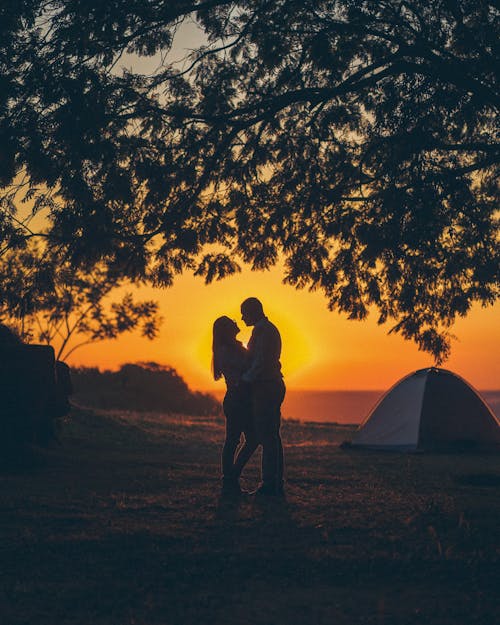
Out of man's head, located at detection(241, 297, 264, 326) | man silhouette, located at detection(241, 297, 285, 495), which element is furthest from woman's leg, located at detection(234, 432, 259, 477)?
man's head, located at detection(241, 297, 264, 326)

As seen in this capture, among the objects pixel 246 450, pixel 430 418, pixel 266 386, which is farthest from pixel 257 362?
pixel 430 418

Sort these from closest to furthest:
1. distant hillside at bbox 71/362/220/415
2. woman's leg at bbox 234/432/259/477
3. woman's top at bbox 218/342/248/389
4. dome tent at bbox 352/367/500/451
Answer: woman's top at bbox 218/342/248/389
woman's leg at bbox 234/432/259/477
dome tent at bbox 352/367/500/451
distant hillside at bbox 71/362/220/415

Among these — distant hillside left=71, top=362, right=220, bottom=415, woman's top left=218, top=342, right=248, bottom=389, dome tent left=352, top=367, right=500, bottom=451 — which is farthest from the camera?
distant hillside left=71, top=362, right=220, bottom=415

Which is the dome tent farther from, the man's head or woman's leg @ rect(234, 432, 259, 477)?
the man's head

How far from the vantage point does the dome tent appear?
17953mm

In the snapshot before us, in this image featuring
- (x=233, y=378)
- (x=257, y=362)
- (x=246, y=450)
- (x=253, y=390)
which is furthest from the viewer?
(x=246, y=450)

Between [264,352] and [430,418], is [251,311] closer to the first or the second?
[264,352]

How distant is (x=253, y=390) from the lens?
980 cm

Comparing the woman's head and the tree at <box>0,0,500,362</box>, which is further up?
the tree at <box>0,0,500,362</box>

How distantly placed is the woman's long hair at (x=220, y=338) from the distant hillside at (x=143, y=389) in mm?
29139

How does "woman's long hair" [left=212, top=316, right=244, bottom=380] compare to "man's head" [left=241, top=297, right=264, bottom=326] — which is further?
"woman's long hair" [left=212, top=316, right=244, bottom=380]

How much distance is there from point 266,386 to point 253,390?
0.60 ft

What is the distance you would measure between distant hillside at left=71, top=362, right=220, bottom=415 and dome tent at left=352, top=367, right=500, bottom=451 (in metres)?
21.6

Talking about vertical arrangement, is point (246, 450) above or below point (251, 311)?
below
